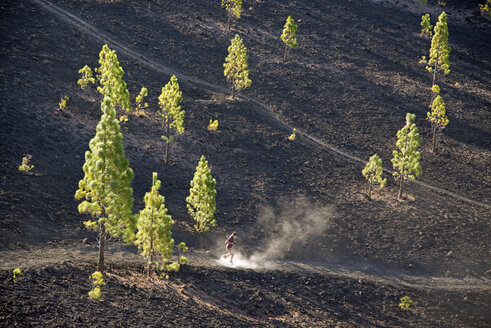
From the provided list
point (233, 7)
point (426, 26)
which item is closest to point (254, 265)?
point (233, 7)

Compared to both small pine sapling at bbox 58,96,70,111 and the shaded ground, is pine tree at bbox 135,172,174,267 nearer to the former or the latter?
the shaded ground

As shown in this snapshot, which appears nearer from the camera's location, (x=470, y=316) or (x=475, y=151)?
(x=470, y=316)

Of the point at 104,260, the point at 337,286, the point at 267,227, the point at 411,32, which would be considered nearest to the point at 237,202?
the point at 267,227

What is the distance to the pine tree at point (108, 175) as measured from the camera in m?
21.4

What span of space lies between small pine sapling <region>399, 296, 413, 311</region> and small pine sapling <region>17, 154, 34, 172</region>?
27893 millimetres

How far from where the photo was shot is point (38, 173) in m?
33.2

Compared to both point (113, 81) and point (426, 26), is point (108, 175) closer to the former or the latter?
point (113, 81)

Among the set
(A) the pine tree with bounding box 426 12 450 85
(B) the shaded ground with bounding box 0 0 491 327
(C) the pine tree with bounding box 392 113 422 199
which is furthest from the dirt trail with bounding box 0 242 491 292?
(A) the pine tree with bounding box 426 12 450 85

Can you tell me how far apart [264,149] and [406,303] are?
22756 millimetres

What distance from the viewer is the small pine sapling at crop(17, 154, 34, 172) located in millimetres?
32506

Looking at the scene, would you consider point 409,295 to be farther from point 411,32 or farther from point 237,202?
point 411,32

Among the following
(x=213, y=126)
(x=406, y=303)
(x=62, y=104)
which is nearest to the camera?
(x=406, y=303)

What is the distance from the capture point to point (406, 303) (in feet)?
94.1

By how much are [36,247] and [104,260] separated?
13.7 feet
